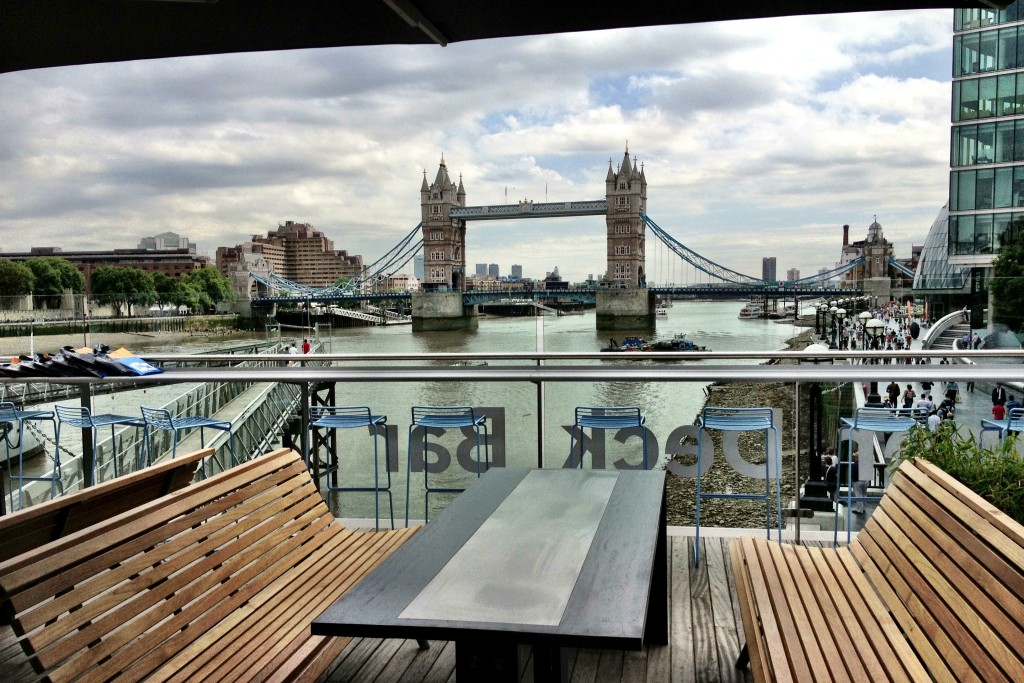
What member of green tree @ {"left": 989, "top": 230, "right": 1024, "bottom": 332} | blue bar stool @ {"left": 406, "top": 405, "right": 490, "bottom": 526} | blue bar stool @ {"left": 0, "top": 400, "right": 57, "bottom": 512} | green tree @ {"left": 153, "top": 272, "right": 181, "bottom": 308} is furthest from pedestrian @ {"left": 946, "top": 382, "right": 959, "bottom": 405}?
green tree @ {"left": 989, "top": 230, "right": 1024, "bottom": 332}

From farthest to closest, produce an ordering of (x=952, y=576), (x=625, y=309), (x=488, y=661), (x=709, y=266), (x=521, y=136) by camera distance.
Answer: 1. (x=521, y=136)
2. (x=709, y=266)
3. (x=625, y=309)
4. (x=952, y=576)
5. (x=488, y=661)

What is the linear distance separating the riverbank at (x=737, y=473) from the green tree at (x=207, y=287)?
2180cm

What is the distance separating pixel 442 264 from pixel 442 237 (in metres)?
2.85

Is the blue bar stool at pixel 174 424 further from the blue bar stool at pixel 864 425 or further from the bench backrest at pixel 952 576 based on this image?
the bench backrest at pixel 952 576

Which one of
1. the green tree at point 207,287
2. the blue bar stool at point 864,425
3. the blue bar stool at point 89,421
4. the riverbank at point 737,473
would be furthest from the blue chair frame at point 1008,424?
the green tree at point 207,287

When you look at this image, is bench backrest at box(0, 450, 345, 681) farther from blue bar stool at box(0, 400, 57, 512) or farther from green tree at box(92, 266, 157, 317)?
green tree at box(92, 266, 157, 317)

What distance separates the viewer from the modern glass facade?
34062 mm

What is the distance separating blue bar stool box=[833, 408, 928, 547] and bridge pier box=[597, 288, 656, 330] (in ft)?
113

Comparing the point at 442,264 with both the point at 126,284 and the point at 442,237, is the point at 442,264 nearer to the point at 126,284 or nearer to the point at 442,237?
the point at 442,237

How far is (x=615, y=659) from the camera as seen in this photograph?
235cm

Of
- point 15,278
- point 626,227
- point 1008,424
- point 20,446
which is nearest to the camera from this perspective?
point 1008,424

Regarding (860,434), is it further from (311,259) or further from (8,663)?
(311,259)

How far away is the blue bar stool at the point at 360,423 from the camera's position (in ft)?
11.2

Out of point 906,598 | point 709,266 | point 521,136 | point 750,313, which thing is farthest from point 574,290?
point 521,136
